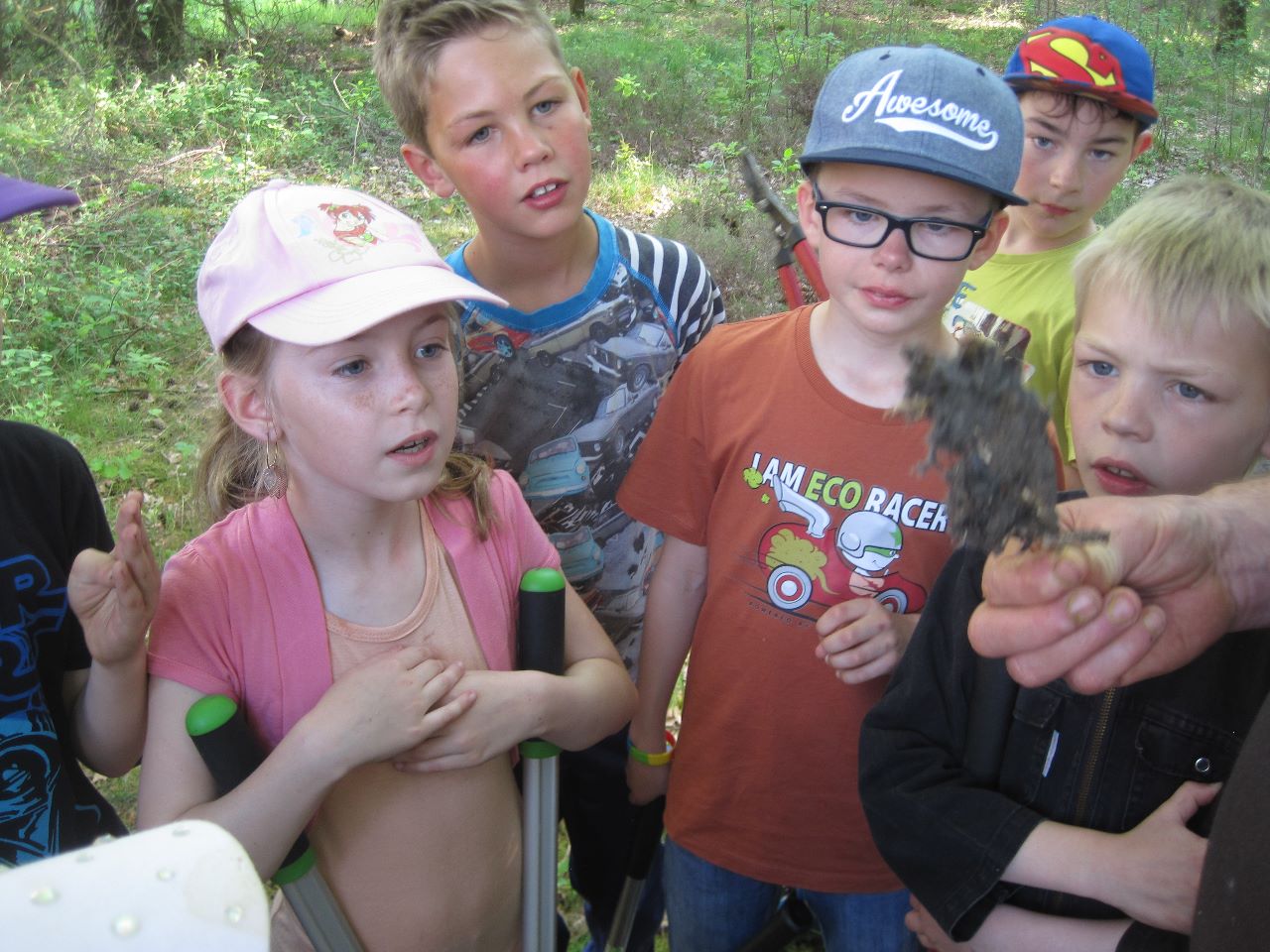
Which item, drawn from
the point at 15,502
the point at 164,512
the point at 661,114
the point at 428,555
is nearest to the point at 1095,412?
the point at 428,555

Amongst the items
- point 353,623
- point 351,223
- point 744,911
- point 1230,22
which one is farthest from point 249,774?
point 1230,22

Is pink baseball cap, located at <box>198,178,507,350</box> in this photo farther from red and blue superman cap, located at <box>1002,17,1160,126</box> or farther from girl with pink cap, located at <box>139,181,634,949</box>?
red and blue superman cap, located at <box>1002,17,1160,126</box>

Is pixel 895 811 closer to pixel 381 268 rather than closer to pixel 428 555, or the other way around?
pixel 428 555

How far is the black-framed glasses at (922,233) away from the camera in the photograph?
2.11m

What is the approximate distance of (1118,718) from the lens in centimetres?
175

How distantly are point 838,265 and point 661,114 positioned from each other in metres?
10.8

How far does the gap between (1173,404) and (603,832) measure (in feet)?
6.83

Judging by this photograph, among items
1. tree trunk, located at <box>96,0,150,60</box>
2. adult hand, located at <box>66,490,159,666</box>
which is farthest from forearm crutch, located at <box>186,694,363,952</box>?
tree trunk, located at <box>96,0,150,60</box>

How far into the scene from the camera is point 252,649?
76.5 inches

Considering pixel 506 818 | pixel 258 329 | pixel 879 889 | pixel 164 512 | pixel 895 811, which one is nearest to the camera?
pixel 895 811

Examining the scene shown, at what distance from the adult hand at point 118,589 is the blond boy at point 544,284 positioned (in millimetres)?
1031

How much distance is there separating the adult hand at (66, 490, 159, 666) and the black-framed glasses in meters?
1.61

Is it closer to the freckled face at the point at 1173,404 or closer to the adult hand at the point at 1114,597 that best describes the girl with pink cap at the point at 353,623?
the adult hand at the point at 1114,597

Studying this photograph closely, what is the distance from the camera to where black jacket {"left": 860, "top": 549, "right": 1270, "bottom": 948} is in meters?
1.71
